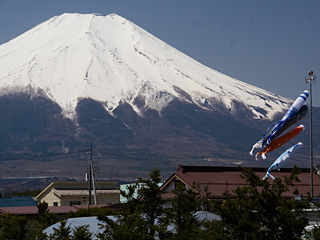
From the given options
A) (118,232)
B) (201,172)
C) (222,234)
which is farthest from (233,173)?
(222,234)

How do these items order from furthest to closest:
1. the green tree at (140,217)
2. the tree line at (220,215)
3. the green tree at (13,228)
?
the green tree at (13,228)
the green tree at (140,217)
the tree line at (220,215)

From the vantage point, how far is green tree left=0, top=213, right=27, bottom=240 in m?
38.9

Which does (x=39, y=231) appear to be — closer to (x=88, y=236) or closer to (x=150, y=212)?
(x=88, y=236)

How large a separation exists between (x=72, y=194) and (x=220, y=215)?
6309cm

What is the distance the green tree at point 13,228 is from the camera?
38938mm

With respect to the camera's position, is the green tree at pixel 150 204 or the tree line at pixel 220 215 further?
the green tree at pixel 150 204

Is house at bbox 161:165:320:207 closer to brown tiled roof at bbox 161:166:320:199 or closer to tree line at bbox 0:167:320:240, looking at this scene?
brown tiled roof at bbox 161:166:320:199

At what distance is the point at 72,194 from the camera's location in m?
84.9

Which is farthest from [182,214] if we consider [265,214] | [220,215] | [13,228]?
[13,228]

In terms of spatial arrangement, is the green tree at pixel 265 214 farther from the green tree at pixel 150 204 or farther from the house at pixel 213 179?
the house at pixel 213 179

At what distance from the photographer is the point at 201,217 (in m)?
35.3

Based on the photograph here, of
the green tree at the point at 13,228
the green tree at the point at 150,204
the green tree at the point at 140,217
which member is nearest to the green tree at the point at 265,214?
the green tree at the point at 140,217

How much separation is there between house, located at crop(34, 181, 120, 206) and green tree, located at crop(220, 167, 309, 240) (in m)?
61.9

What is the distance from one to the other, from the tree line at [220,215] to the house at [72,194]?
4366cm
